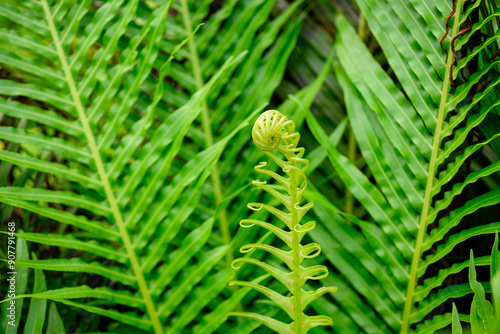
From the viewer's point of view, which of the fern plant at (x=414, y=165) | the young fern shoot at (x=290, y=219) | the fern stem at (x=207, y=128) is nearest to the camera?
the young fern shoot at (x=290, y=219)

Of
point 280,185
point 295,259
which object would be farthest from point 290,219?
point 280,185

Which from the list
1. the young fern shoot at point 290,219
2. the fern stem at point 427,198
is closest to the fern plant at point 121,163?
the young fern shoot at point 290,219

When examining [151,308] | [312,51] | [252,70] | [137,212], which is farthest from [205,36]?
[151,308]

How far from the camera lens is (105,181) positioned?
678mm

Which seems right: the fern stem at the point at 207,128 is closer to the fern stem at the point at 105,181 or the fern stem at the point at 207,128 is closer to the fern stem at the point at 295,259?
the fern stem at the point at 105,181

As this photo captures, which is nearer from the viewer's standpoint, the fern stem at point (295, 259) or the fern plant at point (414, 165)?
the fern stem at point (295, 259)

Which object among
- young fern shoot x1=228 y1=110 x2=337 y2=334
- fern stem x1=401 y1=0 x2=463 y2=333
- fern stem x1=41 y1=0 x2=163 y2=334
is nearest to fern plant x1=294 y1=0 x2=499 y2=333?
fern stem x1=401 y1=0 x2=463 y2=333

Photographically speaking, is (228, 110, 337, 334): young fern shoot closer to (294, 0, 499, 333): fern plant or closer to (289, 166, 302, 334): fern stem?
(289, 166, 302, 334): fern stem

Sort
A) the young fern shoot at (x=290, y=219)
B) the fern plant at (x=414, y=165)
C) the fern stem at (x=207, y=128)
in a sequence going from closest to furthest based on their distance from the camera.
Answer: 1. the young fern shoot at (x=290, y=219)
2. the fern plant at (x=414, y=165)
3. the fern stem at (x=207, y=128)

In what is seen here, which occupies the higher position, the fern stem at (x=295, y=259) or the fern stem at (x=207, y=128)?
the fern stem at (x=207, y=128)

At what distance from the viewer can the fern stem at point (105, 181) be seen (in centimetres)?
67

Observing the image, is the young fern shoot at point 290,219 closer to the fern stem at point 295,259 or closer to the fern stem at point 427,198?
the fern stem at point 295,259

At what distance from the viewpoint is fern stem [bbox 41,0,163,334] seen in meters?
0.67

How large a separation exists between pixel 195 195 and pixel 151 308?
20 centimetres
